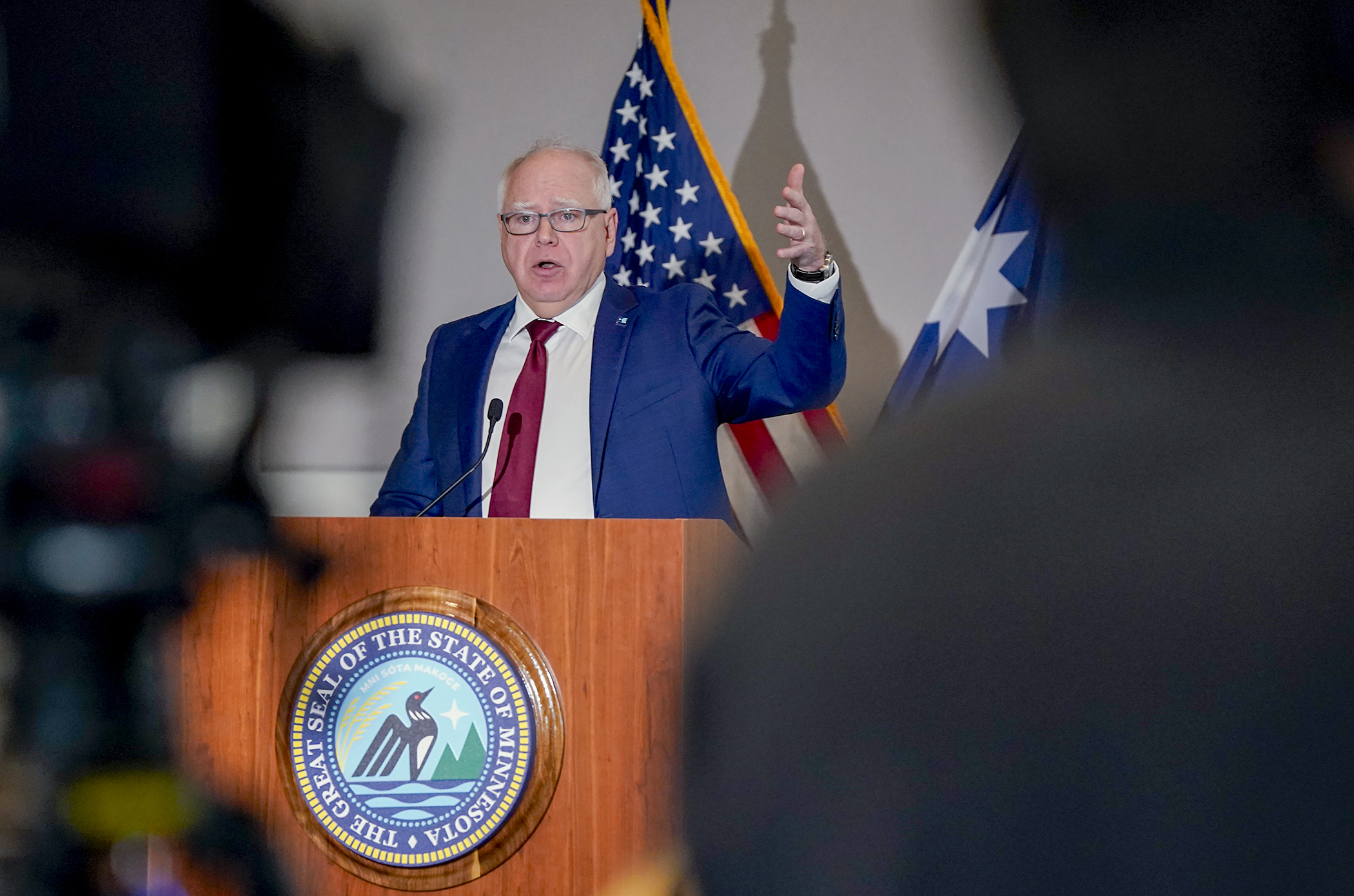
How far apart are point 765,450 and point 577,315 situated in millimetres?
1032

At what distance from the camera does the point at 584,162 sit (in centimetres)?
220

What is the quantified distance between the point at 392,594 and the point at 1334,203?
92 cm

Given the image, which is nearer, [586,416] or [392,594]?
[392,594]

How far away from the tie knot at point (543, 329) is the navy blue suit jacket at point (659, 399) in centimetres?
9

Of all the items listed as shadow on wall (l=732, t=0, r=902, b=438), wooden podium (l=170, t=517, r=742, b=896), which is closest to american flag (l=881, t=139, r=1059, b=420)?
shadow on wall (l=732, t=0, r=902, b=438)

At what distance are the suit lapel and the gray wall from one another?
54.5 inches

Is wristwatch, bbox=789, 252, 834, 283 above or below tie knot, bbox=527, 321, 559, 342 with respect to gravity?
above

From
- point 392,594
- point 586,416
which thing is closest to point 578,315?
point 586,416

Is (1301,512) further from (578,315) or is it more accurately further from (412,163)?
(412,163)

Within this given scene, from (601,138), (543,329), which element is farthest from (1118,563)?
(601,138)

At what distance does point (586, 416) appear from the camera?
1.91 meters

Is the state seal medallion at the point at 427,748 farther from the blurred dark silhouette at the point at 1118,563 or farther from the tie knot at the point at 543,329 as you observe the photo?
the tie knot at the point at 543,329

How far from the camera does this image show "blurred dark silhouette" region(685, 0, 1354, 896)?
0.93 ft

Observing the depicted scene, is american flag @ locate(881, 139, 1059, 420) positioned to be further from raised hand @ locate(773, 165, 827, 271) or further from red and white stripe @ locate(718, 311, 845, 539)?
raised hand @ locate(773, 165, 827, 271)
